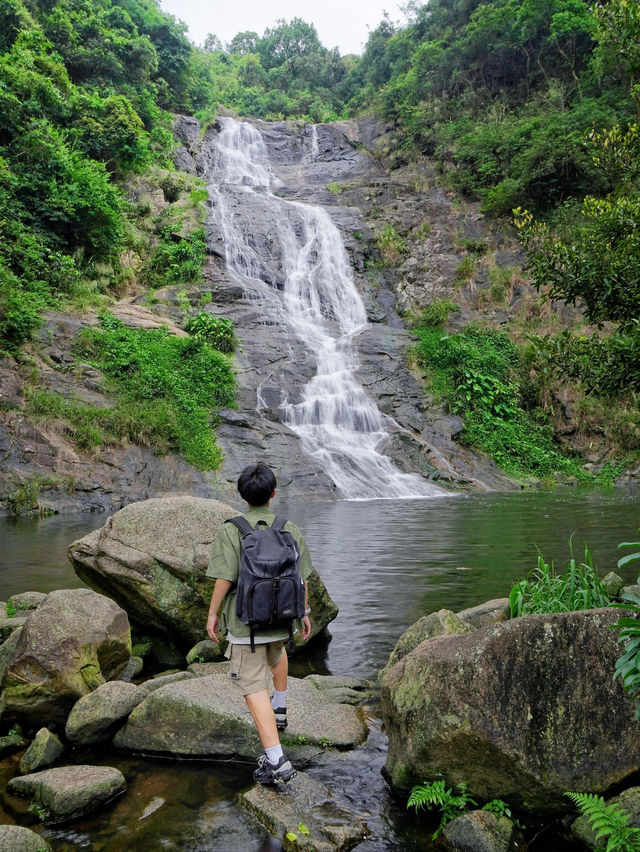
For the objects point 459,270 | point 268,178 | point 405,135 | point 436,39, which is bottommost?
point 459,270

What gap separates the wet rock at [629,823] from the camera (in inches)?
102

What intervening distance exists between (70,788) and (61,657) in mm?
1298

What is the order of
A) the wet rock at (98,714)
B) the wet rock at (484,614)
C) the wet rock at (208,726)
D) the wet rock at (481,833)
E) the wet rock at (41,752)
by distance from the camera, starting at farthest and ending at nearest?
the wet rock at (484,614) → the wet rock at (98,714) → the wet rock at (208,726) → the wet rock at (41,752) → the wet rock at (481,833)

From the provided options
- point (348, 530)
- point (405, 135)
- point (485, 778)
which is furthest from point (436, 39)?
point (485, 778)

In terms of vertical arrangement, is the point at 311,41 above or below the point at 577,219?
above

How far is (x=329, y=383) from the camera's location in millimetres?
22703

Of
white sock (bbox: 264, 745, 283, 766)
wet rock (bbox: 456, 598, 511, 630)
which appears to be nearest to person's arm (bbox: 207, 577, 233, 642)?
white sock (bbox: 264, 745, 283, 766)

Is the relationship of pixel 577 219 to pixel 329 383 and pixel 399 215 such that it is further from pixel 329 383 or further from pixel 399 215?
pixel 329 383

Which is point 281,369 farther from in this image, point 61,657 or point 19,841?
point 19,841

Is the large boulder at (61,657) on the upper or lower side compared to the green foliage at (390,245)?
lower

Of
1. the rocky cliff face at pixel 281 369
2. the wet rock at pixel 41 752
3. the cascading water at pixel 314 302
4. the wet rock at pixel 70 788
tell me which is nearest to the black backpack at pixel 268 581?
the wet rock at pixel 70 788

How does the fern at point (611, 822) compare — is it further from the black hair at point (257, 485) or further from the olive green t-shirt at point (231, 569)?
the black hair at point (257, 485)

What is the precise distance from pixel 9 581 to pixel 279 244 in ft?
81.4

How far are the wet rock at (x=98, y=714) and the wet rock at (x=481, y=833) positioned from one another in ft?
7.71
